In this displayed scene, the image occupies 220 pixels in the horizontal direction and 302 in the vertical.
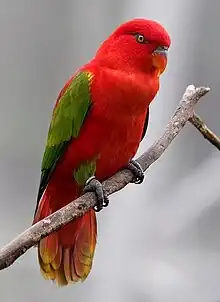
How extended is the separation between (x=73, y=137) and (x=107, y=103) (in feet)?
0.34

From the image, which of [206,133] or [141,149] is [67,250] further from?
[141,149]

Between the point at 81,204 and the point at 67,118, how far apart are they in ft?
0.83

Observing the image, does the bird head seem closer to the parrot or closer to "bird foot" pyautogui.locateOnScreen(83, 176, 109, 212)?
the parrot

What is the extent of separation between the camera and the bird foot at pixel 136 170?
134 centimetres

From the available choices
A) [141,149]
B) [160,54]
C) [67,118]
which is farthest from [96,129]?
[141,149]

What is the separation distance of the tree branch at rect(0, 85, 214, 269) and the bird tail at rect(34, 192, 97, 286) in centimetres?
12

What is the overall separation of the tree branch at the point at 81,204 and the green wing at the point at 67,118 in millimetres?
120

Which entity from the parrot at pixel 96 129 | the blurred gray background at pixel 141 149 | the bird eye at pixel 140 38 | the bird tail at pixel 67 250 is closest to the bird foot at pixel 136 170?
the parrot at pixel 96 129

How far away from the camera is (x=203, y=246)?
6.44 feet

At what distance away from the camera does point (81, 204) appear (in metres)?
1.15

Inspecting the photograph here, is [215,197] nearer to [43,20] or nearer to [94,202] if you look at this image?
[43,20]

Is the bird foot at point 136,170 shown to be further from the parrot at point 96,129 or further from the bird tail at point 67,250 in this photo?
the bird tail at point 67,250

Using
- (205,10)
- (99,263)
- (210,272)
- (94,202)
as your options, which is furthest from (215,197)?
(94,202)

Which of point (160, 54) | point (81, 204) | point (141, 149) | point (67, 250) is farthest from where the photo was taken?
point (141, 149)
